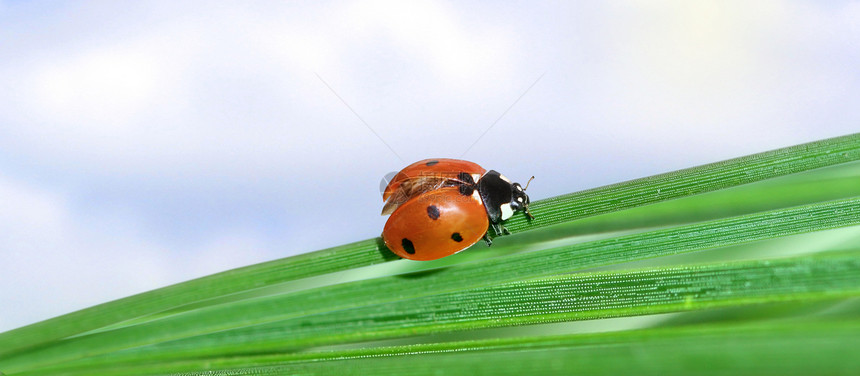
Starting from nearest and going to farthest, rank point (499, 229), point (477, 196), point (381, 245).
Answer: point (381, 245) < point (499, 229) < point (477, 196)

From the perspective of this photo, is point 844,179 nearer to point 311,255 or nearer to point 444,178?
point 444,178

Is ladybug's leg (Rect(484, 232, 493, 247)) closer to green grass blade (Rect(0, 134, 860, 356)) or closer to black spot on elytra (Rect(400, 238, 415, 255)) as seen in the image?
green grass blade (Rect(0, 134, 860, 356))

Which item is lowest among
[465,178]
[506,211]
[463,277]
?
[463,277]

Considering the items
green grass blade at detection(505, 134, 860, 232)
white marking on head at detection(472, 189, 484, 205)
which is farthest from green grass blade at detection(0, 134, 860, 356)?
white marking on head at detection(472, 189, 484, 205)

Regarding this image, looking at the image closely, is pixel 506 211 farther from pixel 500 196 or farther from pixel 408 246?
pixel 408 246

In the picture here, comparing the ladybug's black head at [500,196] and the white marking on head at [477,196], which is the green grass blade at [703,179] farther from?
the white marking on head at [477,196]

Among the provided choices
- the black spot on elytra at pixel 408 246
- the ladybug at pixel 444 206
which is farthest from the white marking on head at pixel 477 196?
the black spot on elytra at pixel 408 246

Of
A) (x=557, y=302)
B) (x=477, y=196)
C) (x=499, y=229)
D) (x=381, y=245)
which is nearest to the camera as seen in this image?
(x=557, y=302)

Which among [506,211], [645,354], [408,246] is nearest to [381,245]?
[408,246]
